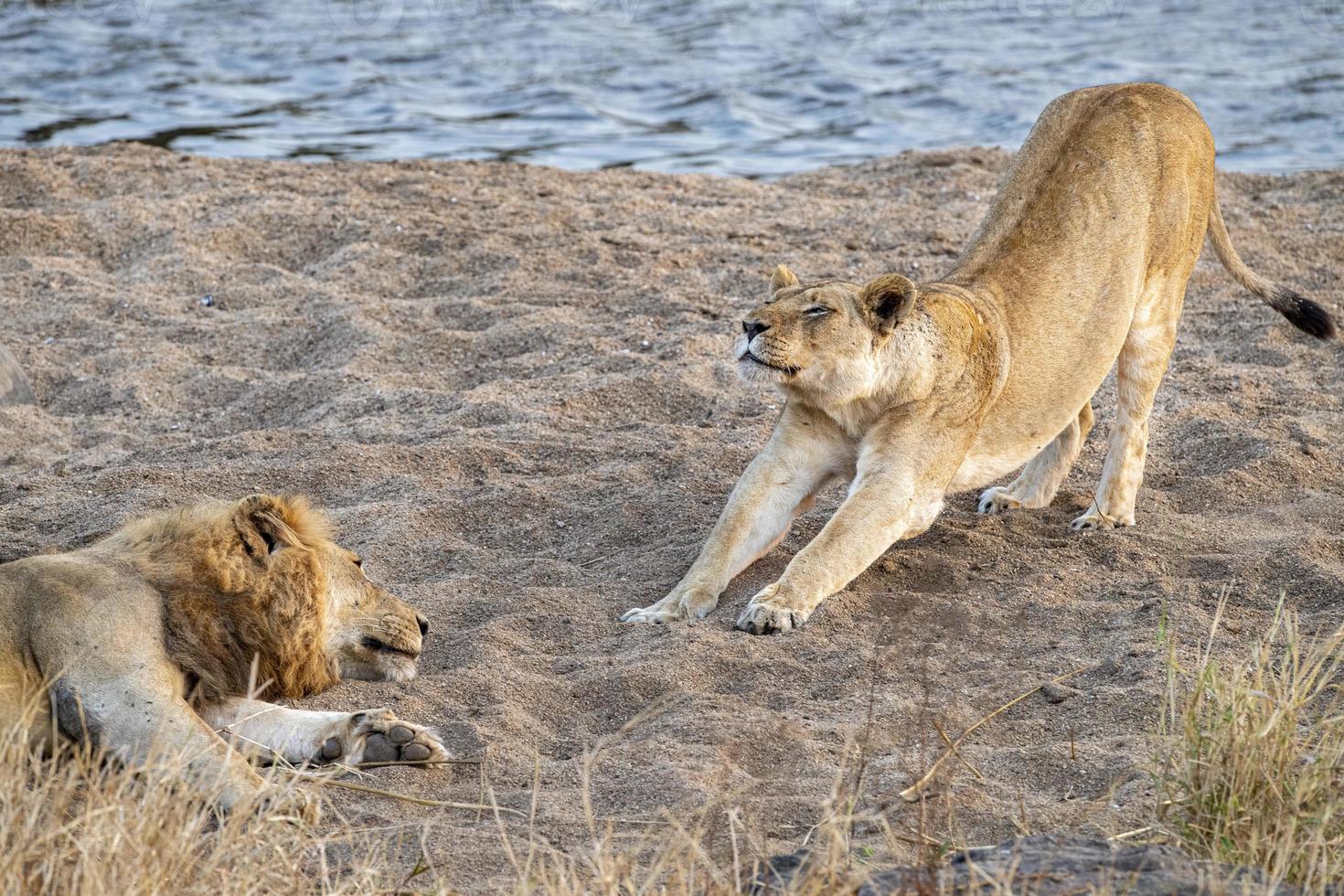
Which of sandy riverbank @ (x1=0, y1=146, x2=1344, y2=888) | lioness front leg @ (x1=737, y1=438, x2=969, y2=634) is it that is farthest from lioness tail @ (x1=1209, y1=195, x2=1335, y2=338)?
lioness front leg @ (x1=737, y1=438, x2=969, y2=634)

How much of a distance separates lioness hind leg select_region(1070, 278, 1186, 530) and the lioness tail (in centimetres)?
41

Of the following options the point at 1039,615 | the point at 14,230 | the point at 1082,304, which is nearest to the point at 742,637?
the point at 1039,615

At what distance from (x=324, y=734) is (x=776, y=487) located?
1588 mm

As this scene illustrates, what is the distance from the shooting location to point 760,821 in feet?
10.4

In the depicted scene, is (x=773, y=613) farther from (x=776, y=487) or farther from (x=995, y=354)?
(x=995, y=354)

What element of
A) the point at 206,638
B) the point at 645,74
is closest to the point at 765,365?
the point at 206,638

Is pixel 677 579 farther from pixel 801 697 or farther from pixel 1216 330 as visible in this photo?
pixel 1216 330

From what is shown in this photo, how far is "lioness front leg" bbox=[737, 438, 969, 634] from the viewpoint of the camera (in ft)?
14.0

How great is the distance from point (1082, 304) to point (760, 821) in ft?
7.88

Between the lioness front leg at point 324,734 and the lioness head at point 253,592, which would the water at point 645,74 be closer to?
the lioness head at point 253,592

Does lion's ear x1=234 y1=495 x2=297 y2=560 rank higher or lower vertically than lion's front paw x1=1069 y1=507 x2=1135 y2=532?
higher

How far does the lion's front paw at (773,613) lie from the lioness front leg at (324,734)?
3.21ft

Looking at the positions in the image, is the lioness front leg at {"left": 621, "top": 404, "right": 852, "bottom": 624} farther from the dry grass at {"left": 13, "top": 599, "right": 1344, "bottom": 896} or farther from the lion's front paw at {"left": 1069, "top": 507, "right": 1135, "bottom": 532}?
the dry grass at {"left": 13, "top": 599, "right": 1344, "bottom": 896}

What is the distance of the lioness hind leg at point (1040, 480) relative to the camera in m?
5.35
